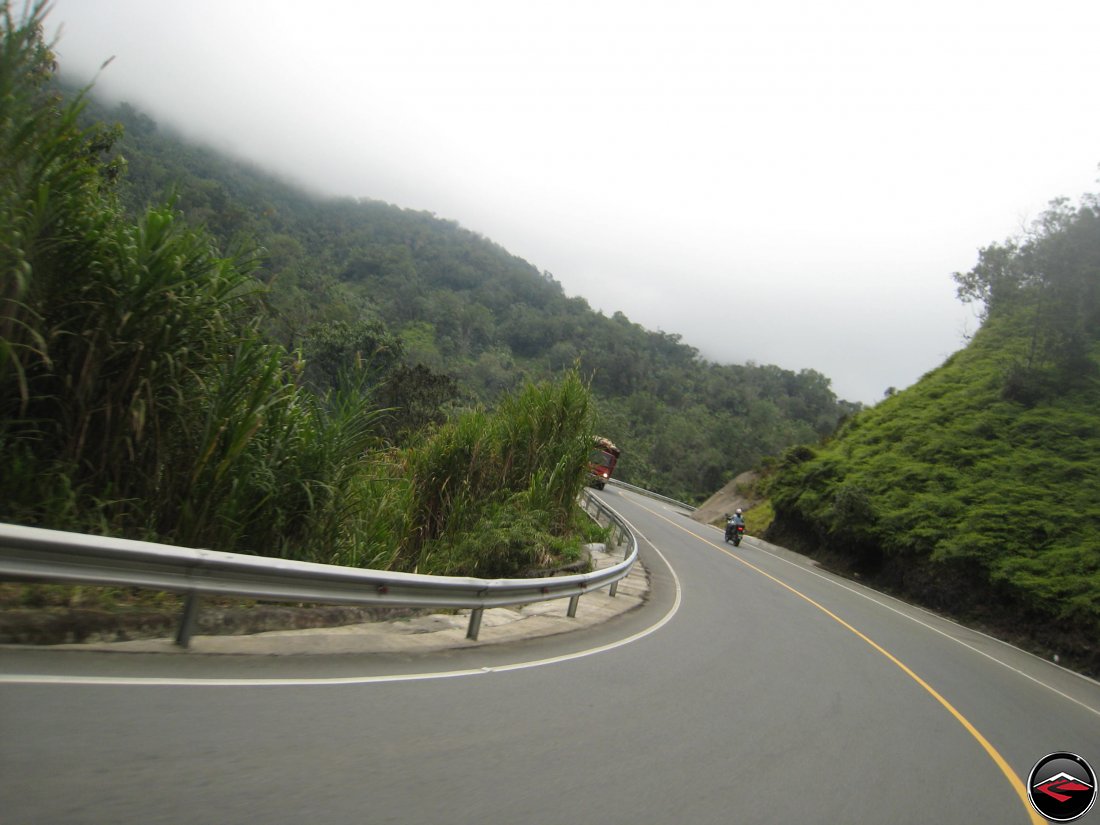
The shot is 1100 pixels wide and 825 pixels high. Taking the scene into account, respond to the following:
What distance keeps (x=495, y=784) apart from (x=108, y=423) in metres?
4.14

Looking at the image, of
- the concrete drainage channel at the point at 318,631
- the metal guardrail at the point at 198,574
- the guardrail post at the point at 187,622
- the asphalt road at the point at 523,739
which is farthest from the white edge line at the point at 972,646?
the guardrail post at the point at 187,622

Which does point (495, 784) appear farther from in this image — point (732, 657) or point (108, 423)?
point (732, 657)

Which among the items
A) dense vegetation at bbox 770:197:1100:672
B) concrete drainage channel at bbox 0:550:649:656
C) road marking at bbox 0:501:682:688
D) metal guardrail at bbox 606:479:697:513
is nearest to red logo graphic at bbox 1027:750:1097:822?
road marking at bbox 0:501:682:688

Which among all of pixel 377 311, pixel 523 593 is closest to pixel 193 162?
pixel 377 311

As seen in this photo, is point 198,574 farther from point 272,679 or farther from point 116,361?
point 116,361

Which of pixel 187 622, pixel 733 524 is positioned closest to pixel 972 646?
pixel 733 524

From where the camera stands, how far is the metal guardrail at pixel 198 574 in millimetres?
3859

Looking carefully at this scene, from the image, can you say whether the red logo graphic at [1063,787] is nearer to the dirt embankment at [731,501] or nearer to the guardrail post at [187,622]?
the guardrail post at [187,622]

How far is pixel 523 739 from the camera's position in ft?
15.2

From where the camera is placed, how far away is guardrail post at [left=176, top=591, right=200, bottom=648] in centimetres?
476

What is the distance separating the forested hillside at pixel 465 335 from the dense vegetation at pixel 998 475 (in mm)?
11277

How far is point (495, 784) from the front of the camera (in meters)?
3.83

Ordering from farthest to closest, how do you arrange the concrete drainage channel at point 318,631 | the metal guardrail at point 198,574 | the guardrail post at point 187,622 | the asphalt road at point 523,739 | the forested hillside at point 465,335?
the forested hillside at point 465,335 < the guardrail post at point 187,622 < the concrete drainage channel at point 318,631 < the metal guardrail at point 198,574 < the asphalt road at point 523,739

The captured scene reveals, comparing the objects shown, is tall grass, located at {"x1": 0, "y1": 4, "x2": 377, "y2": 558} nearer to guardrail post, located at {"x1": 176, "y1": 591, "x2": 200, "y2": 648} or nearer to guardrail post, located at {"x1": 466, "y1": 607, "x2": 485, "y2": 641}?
guardrail post, located at {"x1": 176, "y1": 591, "x2": 200, "y2": 648}
